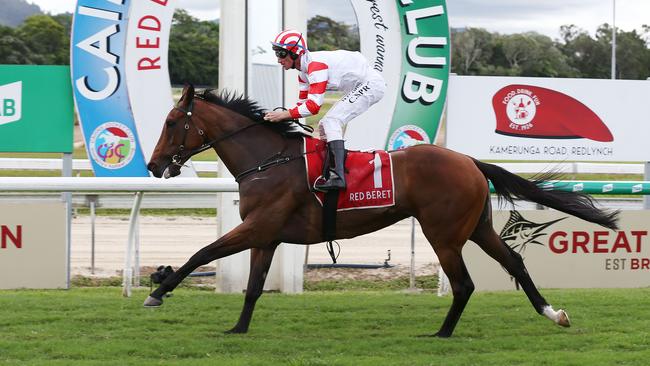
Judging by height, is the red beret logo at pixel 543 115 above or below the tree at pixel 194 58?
below

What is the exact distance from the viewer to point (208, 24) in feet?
108

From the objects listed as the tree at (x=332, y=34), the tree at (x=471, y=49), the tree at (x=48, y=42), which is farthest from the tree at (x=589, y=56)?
the tree at (x=48, y=42)

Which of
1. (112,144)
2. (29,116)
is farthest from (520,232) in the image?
(29,116)

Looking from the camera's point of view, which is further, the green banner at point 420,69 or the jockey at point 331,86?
Answer: the green banner at point 420,69

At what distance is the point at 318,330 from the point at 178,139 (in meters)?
1.39

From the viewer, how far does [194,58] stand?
2356cm

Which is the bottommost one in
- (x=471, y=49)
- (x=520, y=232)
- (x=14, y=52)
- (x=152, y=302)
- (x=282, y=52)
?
(x=152, y=302)

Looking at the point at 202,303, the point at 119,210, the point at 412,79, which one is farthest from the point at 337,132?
the point at 119,210

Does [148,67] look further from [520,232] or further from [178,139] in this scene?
[520,232]

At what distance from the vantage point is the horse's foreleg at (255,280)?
5.77 metres

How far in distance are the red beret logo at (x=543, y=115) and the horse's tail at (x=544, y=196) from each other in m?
1.60

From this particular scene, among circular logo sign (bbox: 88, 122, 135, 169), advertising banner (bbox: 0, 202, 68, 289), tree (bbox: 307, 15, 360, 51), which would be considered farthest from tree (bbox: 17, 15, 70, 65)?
advertising banner (bbox: 0, 202, 68, 289)

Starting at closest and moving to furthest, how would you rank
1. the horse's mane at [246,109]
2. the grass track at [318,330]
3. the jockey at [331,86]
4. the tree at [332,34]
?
1. the grass track at [318,330]
2. the jockey at [331,86]
3. the horse's mane at [246,109]
4. the tree at [332,34]

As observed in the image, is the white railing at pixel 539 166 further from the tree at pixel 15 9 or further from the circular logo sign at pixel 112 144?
the tree at pixel 15 9
